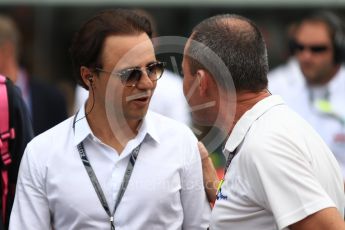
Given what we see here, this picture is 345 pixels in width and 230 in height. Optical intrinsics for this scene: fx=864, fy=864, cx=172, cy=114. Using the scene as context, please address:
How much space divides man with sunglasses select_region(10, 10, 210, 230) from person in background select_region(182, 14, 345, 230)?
225 mm

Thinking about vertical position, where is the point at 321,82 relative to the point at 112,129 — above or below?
below

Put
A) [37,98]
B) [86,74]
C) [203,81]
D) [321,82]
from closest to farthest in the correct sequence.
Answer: [203,81]
[86,74]
[321,82]
[37,98]

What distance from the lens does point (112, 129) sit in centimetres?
388

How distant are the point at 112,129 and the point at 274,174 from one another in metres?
0.98

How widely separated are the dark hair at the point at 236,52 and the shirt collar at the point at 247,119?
3.2 inches

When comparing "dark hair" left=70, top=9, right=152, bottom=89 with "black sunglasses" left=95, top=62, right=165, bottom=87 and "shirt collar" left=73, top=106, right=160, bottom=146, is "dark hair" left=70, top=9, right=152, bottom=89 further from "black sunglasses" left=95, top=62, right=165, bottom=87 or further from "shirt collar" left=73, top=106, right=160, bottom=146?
"shirt collar" left=73, top=106, right=160, bottom=146

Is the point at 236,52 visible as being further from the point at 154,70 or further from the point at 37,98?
the point at 37,98

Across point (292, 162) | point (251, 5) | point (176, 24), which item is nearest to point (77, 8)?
point (176, 24)

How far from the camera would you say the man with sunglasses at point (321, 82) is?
6.41 m

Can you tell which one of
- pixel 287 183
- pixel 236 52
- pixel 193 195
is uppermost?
pixel 236 52

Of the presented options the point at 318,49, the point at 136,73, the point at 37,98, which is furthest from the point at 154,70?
the point at 37,98

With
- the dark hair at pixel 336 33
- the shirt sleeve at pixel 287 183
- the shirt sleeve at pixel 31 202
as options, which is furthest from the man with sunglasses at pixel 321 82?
the shirt sleeve at pixel 287 183

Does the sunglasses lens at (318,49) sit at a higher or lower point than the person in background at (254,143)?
lower

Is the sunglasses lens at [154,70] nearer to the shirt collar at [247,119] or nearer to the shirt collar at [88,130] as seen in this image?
the shirt collar at [88,130]
